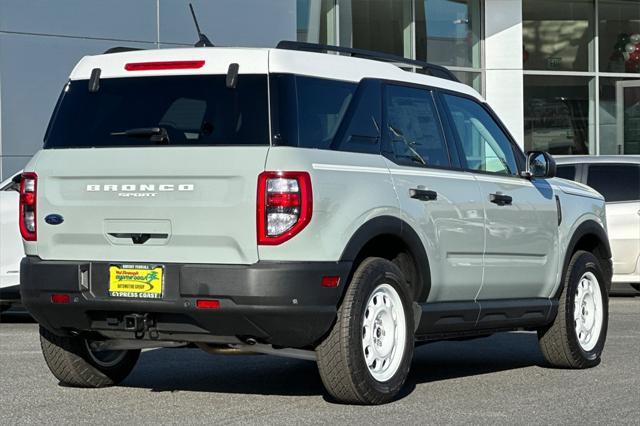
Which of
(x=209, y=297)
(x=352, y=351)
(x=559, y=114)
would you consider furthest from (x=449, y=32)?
(x=209, y=297)

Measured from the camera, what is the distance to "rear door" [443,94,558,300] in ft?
29.4

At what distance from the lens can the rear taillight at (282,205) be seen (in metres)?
7.21

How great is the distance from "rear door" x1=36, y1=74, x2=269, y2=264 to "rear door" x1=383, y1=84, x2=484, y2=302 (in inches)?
41.6

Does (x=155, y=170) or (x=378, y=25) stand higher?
(x=378, y=25)

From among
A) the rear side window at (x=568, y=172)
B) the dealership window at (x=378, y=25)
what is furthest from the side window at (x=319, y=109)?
the dealership window at (x=378, y=25)

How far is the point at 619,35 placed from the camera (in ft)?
93.8

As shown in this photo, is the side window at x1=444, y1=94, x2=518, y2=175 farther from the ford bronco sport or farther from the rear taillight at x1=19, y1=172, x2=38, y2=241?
the rear taillight at x1=19, y1=172, x2=38, y2=241

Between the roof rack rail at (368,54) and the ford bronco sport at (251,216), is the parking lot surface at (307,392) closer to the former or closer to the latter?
the ford bronco sport at (251,216)

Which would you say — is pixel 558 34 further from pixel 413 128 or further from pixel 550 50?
pixel 413 128

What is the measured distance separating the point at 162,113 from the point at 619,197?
9645 millimetres

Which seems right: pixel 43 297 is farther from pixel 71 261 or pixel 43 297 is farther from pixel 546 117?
pixel 546 117

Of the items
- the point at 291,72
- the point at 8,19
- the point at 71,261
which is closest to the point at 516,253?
the point at 291,72

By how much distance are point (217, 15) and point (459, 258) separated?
1389 cm

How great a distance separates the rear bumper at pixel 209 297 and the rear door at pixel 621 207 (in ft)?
30.6
